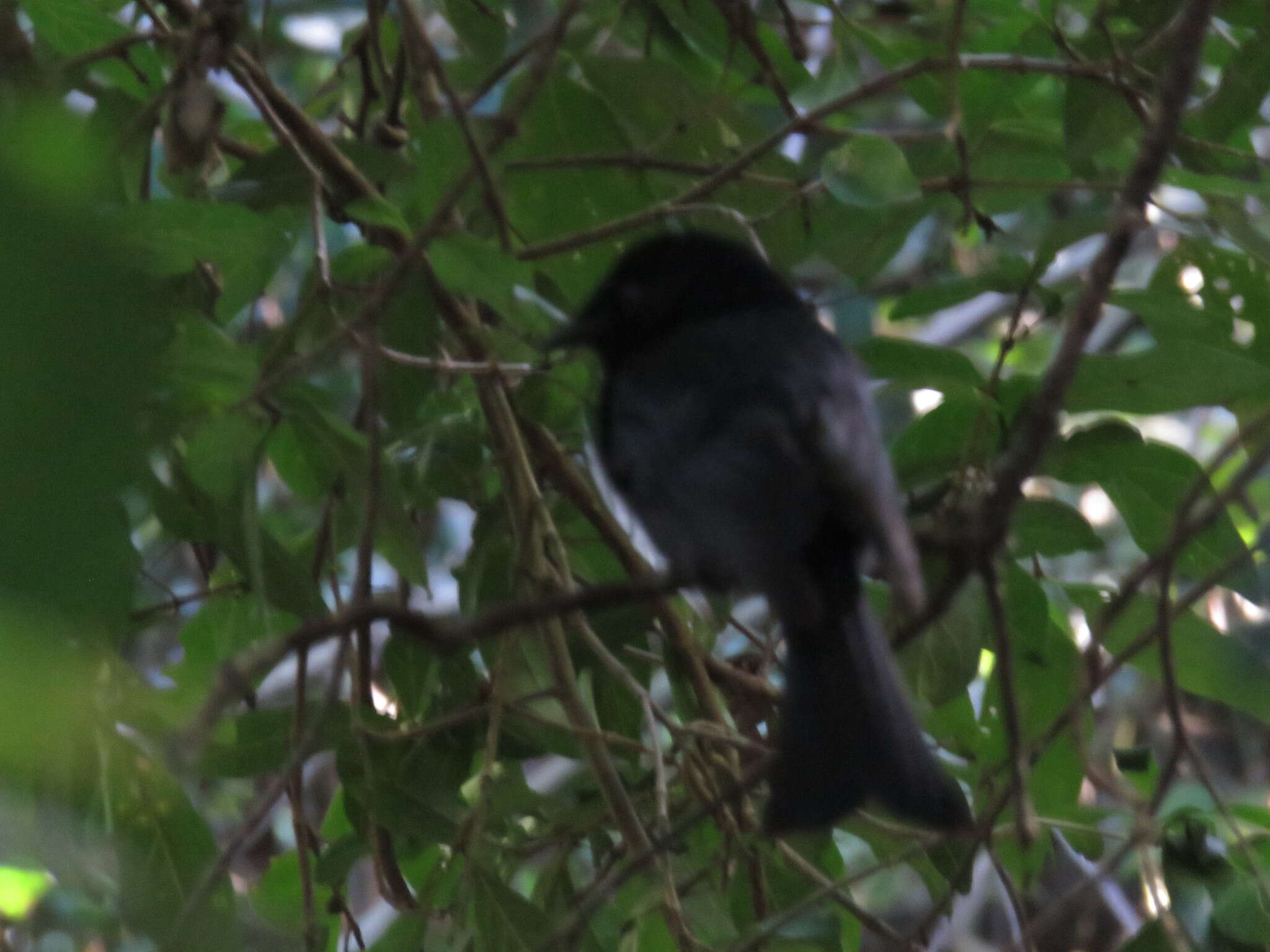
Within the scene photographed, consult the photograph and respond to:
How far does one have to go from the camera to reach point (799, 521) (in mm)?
1865

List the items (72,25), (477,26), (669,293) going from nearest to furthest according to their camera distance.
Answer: (72,25), (669,293), (477,26)

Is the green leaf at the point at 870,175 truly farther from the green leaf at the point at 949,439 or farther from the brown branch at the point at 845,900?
the brown branch at the point at 845,900

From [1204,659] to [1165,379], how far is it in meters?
0.49

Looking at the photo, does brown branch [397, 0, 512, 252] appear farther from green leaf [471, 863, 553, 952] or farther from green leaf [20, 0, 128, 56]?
green leaf [471, 863, 553, 952]

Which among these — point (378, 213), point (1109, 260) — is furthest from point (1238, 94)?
point (378, 213)

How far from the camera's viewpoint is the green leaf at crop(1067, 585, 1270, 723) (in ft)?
7.30

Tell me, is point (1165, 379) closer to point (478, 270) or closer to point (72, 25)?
point (478, 270)

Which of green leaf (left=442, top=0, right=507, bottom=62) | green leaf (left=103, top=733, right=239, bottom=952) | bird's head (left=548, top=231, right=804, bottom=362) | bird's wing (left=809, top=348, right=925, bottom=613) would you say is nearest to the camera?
bird's wing (left=809, top=348, right=925, bottom=613)

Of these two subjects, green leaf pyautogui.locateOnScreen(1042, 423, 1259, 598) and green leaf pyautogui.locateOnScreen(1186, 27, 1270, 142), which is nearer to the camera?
green leaf pyautogui.locateOnScreen(1042, 423, 1259, 598)

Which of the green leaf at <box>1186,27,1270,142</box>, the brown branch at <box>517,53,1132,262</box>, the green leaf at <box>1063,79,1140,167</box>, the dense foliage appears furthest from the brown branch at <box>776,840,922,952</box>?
the green leaf at <box>1186,27,1270,142</box>

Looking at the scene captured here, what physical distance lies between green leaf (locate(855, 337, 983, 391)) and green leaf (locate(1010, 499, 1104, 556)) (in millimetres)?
232

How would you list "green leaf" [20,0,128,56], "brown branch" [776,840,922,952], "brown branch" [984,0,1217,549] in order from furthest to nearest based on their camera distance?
"green leaf" [20,0,128,56], "brown branch" [776,840,922,952], "brown branch" [984,0,1217,549]

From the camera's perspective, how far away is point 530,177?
2641 mm

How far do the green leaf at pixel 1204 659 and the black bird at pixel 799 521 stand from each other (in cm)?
49
